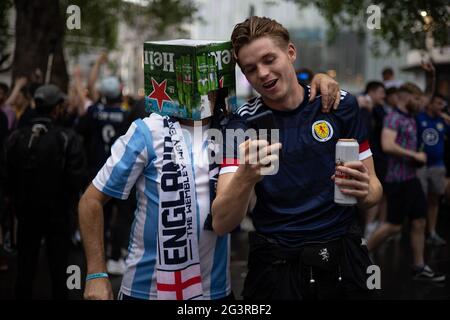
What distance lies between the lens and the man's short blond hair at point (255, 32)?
8.58 ft

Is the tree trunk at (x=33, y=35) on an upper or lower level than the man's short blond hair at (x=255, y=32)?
upper

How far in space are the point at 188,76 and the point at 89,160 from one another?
498cm

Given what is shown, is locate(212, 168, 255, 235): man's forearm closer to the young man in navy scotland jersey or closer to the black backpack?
the young man in navy scotland jersey

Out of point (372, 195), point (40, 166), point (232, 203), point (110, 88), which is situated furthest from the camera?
point (110, 88)

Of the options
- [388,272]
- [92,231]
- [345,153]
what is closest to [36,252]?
[92,231]

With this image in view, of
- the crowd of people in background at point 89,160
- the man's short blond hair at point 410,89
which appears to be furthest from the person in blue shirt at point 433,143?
the man's short blond hair at point 410,89

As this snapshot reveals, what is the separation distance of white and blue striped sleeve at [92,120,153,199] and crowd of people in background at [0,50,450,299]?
2.46 meters

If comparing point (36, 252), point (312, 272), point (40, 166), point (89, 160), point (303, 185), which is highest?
point (303, 185)

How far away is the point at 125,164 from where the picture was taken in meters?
2.67

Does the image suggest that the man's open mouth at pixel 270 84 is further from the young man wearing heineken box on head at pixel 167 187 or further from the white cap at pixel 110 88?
the white cap at pixel 110 88

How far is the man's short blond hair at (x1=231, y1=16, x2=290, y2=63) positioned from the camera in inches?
103

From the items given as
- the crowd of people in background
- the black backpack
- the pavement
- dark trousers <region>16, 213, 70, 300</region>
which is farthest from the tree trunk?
dark trousers <region>16, 213, 70, 300</region>

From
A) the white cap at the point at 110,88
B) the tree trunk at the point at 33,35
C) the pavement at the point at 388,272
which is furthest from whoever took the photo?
the tree trunk at the point at 33,35

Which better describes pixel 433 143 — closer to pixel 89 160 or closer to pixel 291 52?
pixel 89 160
